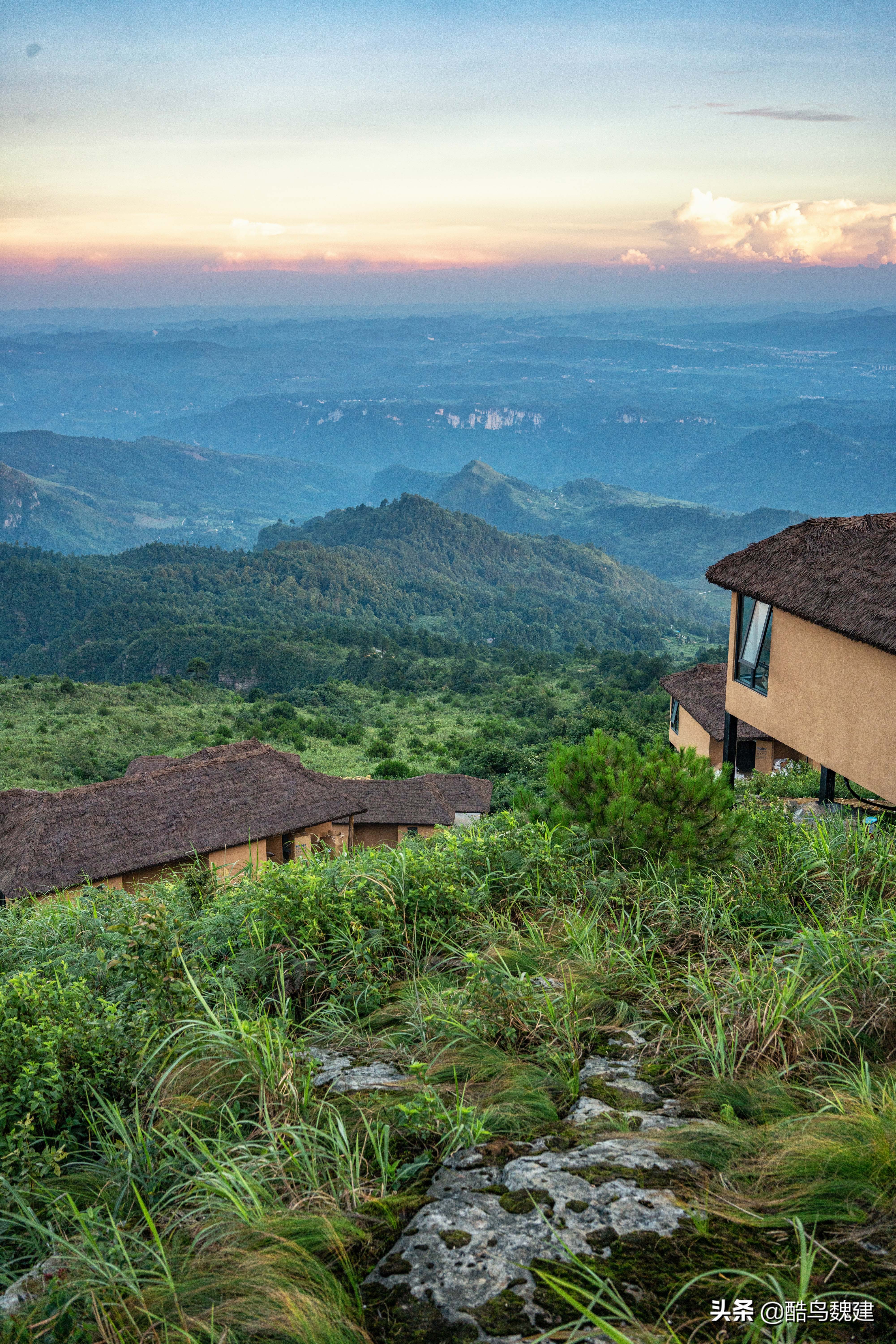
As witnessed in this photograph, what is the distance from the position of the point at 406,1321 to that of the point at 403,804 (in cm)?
3052

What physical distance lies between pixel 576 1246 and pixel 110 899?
4.95 metres

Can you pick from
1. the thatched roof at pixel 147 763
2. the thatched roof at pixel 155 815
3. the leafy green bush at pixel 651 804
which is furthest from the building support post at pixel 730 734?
the thatched roof at pixel 147 763

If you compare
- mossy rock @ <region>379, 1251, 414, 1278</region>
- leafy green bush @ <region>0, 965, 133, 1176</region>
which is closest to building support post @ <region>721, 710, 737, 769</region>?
leafy green bush @ <region>0, 965, 133, 1176</region>

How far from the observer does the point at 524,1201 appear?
290 cm

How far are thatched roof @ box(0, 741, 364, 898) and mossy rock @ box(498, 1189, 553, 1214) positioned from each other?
1703cm

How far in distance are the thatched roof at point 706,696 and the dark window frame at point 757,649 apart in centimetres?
1504

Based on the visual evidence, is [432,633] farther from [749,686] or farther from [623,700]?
[749,686]

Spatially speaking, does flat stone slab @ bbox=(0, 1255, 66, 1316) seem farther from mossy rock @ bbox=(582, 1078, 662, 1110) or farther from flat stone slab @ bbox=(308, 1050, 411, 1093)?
mossy rock @ bbox=(582, 1078, 662, 1110)

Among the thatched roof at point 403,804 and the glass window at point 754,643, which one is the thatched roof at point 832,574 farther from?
the thatched roof at point 403,804

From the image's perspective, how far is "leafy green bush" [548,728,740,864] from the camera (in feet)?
20.9

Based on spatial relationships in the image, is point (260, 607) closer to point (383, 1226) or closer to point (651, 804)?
point (651, 804)

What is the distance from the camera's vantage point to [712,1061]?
3.76m

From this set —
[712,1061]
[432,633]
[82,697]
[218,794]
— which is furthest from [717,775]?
[432,633]

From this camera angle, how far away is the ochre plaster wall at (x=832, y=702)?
12.4 meters
